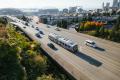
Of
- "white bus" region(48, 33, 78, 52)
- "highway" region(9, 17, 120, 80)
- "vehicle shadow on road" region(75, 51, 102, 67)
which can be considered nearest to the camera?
"highway" region(9, 17, 120, 80)

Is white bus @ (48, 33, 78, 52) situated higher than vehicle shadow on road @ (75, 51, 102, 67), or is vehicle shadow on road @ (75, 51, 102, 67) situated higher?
white bus @ (48, 33, 78, 52)

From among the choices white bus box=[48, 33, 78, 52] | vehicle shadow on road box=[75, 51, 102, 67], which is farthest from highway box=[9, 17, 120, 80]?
white bus box=[48, 33, 78, 52]

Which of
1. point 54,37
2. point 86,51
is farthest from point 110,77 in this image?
point 54,37

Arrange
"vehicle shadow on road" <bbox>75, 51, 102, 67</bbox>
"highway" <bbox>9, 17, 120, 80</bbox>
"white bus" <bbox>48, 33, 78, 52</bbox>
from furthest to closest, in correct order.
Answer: "white bus" <bbox>48, 33, 78, 52</bbox> → "vehicle shadow on road" <bbox>75, 51, 102, 67</bbox> → "highway" <bbox>9, 17, 120, 80</bbox>

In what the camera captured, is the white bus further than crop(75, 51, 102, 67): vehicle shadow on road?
Yes

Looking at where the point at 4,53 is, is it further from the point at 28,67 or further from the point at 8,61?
the point at 28,67

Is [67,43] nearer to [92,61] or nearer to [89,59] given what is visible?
[89,59]

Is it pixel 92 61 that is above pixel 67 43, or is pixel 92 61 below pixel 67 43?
below

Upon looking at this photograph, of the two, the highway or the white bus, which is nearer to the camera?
the highway

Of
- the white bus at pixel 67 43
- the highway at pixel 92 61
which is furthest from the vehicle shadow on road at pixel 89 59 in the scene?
the white bus at pixel 67 43

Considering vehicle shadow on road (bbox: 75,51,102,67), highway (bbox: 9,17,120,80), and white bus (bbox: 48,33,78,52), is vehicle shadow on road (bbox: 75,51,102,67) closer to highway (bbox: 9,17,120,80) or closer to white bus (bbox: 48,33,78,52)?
highway (bbox: 9,17,120,80)

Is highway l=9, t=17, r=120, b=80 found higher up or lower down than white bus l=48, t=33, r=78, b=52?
lower down

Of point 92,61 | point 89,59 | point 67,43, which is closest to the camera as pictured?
point 92,61

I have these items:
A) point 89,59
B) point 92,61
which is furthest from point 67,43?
point 92,61
